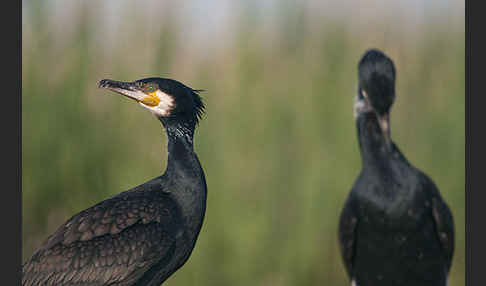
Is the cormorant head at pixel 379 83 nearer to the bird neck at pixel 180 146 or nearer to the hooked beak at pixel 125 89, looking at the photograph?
the bird neck at pixel 180 146

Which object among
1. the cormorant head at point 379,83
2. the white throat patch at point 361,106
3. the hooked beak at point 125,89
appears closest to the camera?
the cormorant head at point 379,83

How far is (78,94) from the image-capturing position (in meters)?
3.52

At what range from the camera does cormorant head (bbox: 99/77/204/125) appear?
9.85 ft

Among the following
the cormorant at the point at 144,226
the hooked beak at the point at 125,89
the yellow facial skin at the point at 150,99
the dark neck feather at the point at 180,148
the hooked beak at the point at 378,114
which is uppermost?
the hooked beak at the point at 125,89

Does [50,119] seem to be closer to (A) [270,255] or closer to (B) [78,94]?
(B) [78,94]

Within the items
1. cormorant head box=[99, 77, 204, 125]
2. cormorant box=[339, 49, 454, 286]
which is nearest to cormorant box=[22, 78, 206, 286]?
cormorant head box=[99, 77, 204, 125]

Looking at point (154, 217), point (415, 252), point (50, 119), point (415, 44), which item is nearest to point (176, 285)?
point (154, 217)

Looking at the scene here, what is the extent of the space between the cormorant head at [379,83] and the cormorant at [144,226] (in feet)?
2.82

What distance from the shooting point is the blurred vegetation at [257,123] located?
3520mm

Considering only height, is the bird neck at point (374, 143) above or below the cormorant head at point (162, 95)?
below

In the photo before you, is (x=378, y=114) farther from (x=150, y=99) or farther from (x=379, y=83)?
(x=150, y=99)

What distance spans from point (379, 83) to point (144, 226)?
4.06 feet

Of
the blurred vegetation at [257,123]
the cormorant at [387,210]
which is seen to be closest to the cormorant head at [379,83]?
the cormorant at [387,210]

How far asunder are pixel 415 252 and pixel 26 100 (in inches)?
86.5
